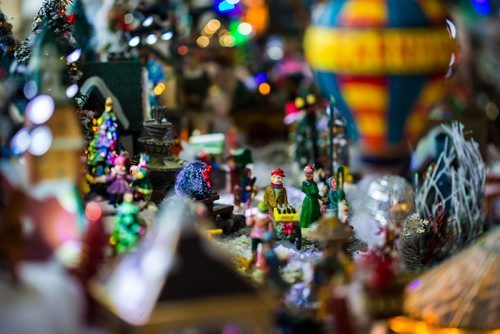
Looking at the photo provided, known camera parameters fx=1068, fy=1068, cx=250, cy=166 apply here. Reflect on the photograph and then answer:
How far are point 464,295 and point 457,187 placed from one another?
2439 mm

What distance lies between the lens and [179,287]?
5.38 meters

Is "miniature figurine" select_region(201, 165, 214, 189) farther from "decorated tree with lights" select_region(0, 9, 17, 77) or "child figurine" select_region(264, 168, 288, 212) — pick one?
"decorated tree with lights" select_region(0, 9, 17, 77)

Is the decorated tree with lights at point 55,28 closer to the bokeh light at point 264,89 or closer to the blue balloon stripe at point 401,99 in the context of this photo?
the blue balloon stripe at point 401,99

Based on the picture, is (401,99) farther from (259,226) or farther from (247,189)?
(247,189)

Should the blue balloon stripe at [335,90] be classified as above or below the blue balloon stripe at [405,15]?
below

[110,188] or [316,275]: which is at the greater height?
[110,188]

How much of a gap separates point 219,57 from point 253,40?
201cm

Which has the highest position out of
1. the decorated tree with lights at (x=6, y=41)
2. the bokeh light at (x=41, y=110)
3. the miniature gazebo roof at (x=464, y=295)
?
the decorated tree with lights at (x=6, y=41)

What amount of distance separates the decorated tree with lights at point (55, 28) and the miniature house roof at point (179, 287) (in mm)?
2769

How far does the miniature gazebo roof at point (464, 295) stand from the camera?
6.16 m

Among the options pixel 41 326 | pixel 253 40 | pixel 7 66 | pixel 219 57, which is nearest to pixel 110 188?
pixel 7 66

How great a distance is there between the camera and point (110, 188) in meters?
7.41

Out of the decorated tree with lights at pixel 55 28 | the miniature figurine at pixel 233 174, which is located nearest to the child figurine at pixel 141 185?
the decorated tree with lights at pixel 55 28

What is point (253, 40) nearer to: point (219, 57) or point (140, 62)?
point (219, 57)
